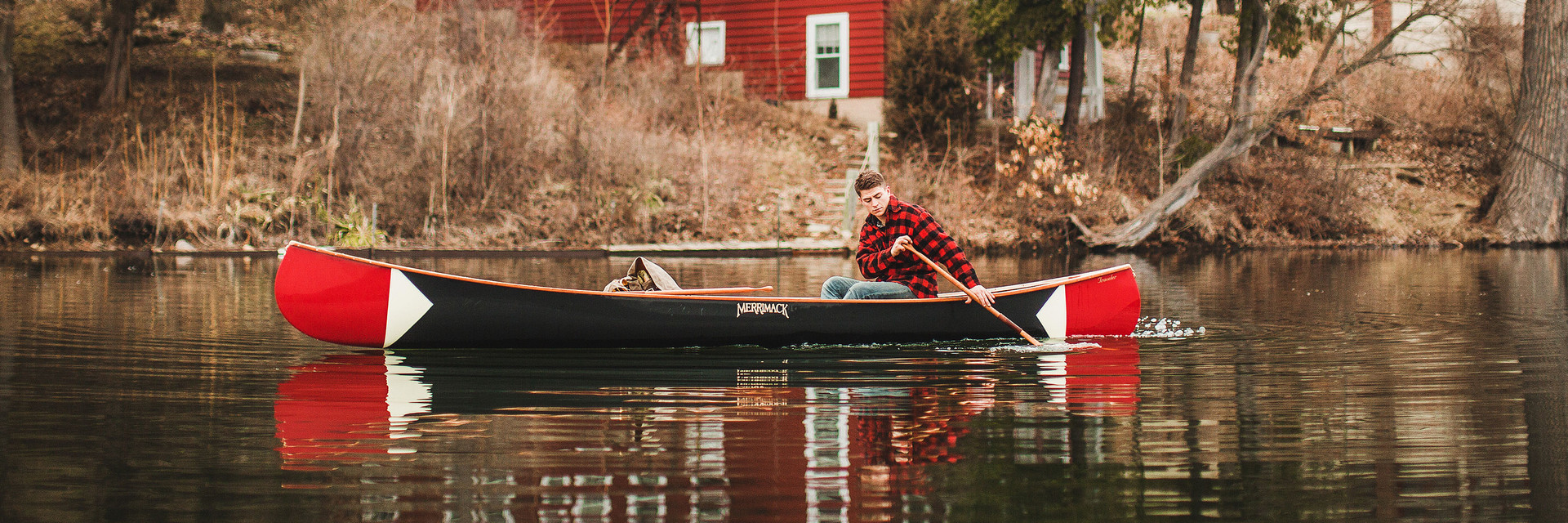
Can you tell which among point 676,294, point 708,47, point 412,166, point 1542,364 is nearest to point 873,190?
point 676,294

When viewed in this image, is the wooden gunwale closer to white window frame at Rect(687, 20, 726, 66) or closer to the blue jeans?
the blue jeans

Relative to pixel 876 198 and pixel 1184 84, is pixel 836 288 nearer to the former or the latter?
pixel 876 198

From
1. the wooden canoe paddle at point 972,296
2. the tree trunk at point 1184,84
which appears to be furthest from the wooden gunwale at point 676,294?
the tree trunk at point 1184,84

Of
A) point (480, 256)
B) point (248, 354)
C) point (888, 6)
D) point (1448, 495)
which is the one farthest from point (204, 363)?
point (888, 6)

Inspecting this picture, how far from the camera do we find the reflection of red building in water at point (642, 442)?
3871mm

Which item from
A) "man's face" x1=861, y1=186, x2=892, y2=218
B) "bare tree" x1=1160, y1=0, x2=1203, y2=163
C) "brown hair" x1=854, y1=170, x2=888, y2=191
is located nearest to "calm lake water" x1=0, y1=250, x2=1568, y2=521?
"man's face" x1=861, y1=186, x2=892, y2=218

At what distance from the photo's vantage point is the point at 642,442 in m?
4.80

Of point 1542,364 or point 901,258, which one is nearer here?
point 1542,364

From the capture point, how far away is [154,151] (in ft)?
61.3

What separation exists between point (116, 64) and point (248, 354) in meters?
18.1

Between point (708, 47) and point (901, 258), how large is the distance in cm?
1885

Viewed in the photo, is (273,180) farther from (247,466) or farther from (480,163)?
(247,466)

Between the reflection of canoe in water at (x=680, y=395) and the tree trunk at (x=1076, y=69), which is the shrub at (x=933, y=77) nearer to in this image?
the tree trunk at (x=1076, y=69)

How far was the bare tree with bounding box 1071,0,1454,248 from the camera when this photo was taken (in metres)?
20.1
